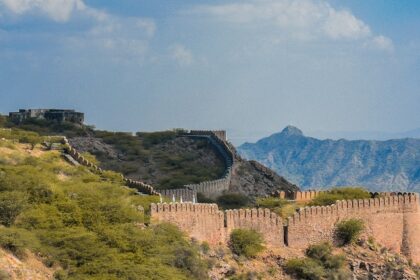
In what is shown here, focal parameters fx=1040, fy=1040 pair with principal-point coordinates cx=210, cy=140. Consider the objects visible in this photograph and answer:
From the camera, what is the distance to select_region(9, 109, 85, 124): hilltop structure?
2908 inches

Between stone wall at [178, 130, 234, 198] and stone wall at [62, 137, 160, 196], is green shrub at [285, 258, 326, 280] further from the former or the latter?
stone wall at [178, 130, 234, 198]

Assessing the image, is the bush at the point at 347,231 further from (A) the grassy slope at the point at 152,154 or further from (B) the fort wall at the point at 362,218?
(A) the grassy slope at the point at 152,154

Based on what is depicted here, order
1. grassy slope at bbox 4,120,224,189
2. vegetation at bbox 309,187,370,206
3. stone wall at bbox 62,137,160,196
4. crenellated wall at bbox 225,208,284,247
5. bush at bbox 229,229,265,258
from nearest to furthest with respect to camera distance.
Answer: bush at bbox 229,229,265,258 → crenellated wall at bbox 225,208,284,247 → stone wall at bbox 62,137,160,196 → vegetation at bbox 309,187,370,206 → grassy slope at bbox 4,120,224,189

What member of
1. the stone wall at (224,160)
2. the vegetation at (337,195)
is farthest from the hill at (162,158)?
the vegetation at (337,195)

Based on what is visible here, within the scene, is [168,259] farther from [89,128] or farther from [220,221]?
[89,128]

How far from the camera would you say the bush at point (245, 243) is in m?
35.7

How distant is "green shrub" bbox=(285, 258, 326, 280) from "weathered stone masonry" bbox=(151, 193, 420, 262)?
143cm

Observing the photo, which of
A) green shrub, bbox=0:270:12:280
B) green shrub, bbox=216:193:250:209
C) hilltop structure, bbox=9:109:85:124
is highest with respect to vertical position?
hilltop structure, bbox=9:109:85:124

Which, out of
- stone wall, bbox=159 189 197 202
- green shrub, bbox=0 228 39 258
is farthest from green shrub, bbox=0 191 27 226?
stone wall, bbox=159 189 197 202

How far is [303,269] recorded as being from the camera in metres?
36.2

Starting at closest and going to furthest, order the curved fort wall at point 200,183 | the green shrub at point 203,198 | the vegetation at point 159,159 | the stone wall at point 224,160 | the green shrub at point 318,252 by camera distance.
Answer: the green shrub at point 318,252 → the curved fort wall at point 200,183 → the green shrub at point 203,198 → the stone wall at point 224,160 → the vegetation at point 159,159

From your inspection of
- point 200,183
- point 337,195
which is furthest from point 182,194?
point 337,195

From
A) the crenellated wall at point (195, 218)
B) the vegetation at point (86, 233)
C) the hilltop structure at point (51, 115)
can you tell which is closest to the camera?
the vegetation at point (86, 233)

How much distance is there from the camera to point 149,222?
3278 cm
